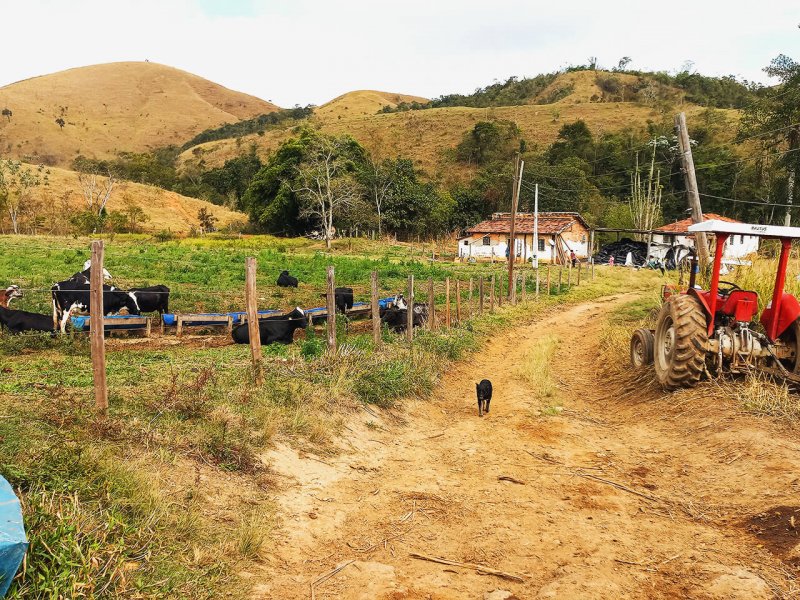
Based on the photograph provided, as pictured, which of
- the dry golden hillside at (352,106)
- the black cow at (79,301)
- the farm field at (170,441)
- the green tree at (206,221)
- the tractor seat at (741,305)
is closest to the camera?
the farm field at (170,441)

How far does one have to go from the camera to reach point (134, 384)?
26.0 ft

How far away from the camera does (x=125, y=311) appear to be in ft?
49.7

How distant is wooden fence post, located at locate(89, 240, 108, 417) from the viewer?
605cm

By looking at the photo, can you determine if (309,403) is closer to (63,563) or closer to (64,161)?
(63,563)

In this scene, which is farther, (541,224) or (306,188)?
(306,188)

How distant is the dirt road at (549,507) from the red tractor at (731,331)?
592 millimetres

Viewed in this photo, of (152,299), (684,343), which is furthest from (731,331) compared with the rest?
(152,299)

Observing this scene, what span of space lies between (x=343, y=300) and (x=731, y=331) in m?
10.1

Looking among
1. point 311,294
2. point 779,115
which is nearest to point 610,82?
point 779,115

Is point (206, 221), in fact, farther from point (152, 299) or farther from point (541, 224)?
point (152, 299)

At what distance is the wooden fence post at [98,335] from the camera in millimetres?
6055

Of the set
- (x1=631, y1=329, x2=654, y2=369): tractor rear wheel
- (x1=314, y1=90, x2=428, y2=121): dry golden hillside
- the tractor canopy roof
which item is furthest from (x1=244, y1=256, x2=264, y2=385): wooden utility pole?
(x1=314, y1=90, x2=428, y2=121): dry golden hillside

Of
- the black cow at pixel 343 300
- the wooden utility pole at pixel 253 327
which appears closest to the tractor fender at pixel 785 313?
the wooden utility pole at pixel 253 327

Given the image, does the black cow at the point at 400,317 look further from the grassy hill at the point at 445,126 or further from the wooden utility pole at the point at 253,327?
the grassy hill at the point at 445,126
